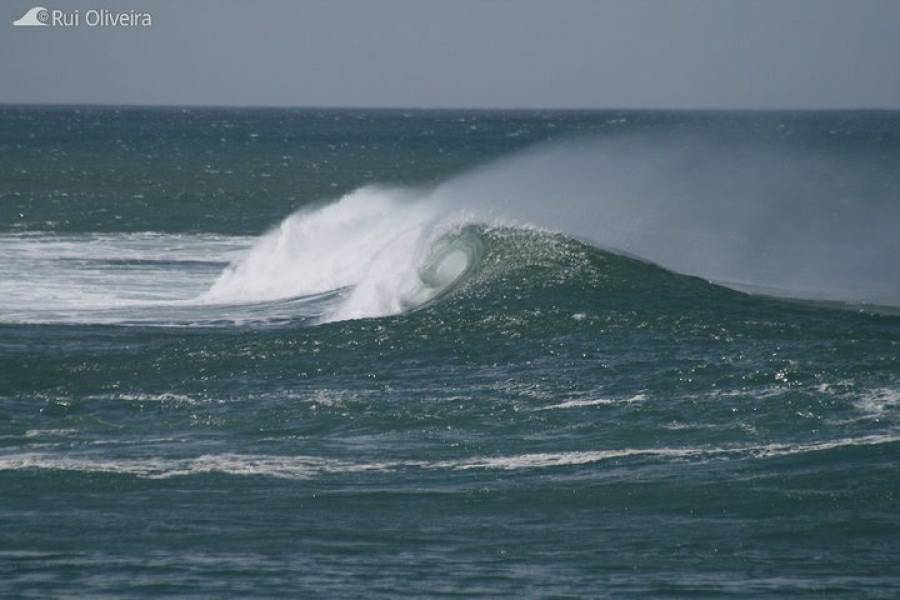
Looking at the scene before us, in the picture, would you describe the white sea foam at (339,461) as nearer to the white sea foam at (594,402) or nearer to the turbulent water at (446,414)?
the turbulent water at (446,414)

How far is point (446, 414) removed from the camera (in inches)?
763

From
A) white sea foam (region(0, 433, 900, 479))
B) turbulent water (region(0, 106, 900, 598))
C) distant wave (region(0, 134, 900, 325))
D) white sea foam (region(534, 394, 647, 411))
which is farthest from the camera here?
distant wave (region(0, 134, 900, 325))

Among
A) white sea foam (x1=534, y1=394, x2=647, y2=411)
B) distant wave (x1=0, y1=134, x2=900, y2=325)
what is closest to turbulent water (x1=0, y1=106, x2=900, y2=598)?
white sea foam (x1=534, y1=394, x2=647, y2=411)

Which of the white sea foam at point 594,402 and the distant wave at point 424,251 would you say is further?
the distant wave at point 424,251

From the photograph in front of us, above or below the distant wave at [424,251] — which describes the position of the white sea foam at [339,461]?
below

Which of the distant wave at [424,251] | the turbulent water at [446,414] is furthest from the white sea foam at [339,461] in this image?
the distant wave at [424,251]

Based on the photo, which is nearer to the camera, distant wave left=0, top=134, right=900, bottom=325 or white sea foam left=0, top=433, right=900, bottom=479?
white sea foam left=0, top=433, right=900, bottom=479

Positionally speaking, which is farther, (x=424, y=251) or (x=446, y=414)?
(x=424, y=251)

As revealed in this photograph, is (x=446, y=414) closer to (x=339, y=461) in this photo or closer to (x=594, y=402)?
(x=594, y=402)

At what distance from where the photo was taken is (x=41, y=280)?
3606 centimetres

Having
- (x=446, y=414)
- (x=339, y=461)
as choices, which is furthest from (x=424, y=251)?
(x=339, y=461)

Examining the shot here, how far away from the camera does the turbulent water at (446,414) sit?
13.4 m

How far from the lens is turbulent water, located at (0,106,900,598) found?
13.4 metres

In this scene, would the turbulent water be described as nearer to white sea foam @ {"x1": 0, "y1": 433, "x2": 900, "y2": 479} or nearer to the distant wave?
white sea foam @ {"x1": 0, "y1": 433, "x2": 900, "y2": 479}
